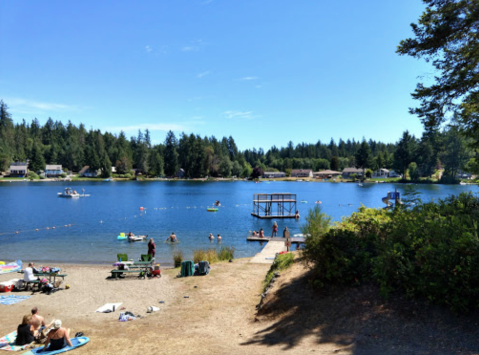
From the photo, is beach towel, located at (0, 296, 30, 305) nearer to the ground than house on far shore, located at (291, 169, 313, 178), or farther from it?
nearer to the ground

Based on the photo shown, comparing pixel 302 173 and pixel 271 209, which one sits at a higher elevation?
pixel 302 173

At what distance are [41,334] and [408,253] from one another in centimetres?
1037

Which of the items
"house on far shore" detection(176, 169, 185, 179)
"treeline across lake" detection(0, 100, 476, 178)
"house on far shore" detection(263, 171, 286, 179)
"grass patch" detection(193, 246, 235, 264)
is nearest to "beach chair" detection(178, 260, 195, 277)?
"grass patch" detection(193, 246, 235, 264)

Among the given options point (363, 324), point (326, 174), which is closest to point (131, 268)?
point (363, 324)

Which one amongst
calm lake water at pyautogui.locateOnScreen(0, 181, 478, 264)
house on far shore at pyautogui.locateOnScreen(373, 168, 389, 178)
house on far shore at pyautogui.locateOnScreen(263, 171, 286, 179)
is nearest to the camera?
calm lake water at pyautogui.locateOnScreen(0, 181, 478, 264)

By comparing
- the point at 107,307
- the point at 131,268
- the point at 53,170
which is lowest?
the point at 131,268

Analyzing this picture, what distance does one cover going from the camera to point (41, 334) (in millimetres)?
9898

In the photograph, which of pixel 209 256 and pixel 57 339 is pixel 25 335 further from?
pixel 209 256

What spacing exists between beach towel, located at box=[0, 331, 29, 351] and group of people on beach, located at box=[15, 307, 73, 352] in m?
0.13

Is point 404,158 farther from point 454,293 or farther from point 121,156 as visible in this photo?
point 454,293

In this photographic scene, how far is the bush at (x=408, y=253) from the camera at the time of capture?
6.66 meters

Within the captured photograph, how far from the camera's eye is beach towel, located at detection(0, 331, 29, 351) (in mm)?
9203

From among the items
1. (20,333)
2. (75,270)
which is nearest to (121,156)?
(75,270)

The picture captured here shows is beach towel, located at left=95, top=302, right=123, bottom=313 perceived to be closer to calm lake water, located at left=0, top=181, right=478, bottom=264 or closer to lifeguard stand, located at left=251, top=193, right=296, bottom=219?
calm lake water, located at left=0, top=181, right=478, bottom=264
